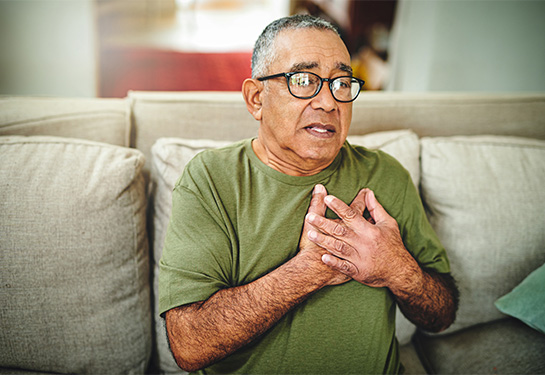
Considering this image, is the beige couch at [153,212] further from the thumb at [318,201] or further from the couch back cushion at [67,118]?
the thumb at [318,201]

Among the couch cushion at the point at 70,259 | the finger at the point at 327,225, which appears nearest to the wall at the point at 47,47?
the couch cushion at the point at 70,259

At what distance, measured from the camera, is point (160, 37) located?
455cm

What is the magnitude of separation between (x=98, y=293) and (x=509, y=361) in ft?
4.14

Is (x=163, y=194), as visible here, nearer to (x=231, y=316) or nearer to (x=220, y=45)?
(x=231, y=316)

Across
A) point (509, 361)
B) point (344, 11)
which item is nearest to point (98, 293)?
point (509, 361)

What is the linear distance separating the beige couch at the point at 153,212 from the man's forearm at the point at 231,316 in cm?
33

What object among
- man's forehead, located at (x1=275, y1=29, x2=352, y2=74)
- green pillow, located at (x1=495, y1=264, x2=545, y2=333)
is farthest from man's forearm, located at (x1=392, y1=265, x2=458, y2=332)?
man's forehead, located at (x1=275, y1=29, x2=352, y2=74)

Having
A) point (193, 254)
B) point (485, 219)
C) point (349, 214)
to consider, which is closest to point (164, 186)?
point (193, 254)

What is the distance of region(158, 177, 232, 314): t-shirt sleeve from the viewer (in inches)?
33.8

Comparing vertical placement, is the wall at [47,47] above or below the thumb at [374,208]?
above

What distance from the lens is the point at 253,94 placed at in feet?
3.51

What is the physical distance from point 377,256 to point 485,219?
0.56m

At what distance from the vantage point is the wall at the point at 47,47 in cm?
236

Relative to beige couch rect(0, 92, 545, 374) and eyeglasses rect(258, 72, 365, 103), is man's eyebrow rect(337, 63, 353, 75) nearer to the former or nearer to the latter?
eyeglasses rect(258, 72, 365, 103)
